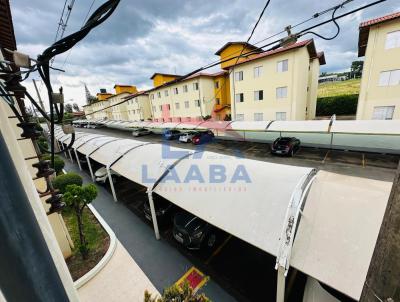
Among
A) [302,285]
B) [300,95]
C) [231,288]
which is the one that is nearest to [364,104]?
[300,95]

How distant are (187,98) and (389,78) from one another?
24933mm

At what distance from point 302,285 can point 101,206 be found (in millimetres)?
9333

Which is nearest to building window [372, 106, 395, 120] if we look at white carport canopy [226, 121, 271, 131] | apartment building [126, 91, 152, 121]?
white carport canopy [226, 121, 271, 131]

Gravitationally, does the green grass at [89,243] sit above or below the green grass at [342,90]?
below

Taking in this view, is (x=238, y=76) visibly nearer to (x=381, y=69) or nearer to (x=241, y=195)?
(x=381, y=69)

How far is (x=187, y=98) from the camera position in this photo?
3194 centimetres

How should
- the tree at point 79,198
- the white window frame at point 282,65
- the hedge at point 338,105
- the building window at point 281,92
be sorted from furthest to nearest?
the hedge at point 338,105 → the building window at point 281,92 → the white window frame at point 282,65 → the tree at point 79,198

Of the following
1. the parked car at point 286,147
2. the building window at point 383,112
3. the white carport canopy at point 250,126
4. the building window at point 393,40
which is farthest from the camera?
the white carport canopy at point 250,126

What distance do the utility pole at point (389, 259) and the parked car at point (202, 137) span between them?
20.4m

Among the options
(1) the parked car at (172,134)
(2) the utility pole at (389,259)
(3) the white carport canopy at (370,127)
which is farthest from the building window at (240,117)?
(2) the utility pole at (389,259)

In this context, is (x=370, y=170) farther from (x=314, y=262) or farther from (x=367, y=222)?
(x=314, y=262)

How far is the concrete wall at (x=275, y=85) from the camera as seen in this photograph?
1822 cm

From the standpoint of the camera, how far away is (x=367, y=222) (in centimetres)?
368

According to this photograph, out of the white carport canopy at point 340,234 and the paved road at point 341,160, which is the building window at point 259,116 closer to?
the paved road at point 341,160
